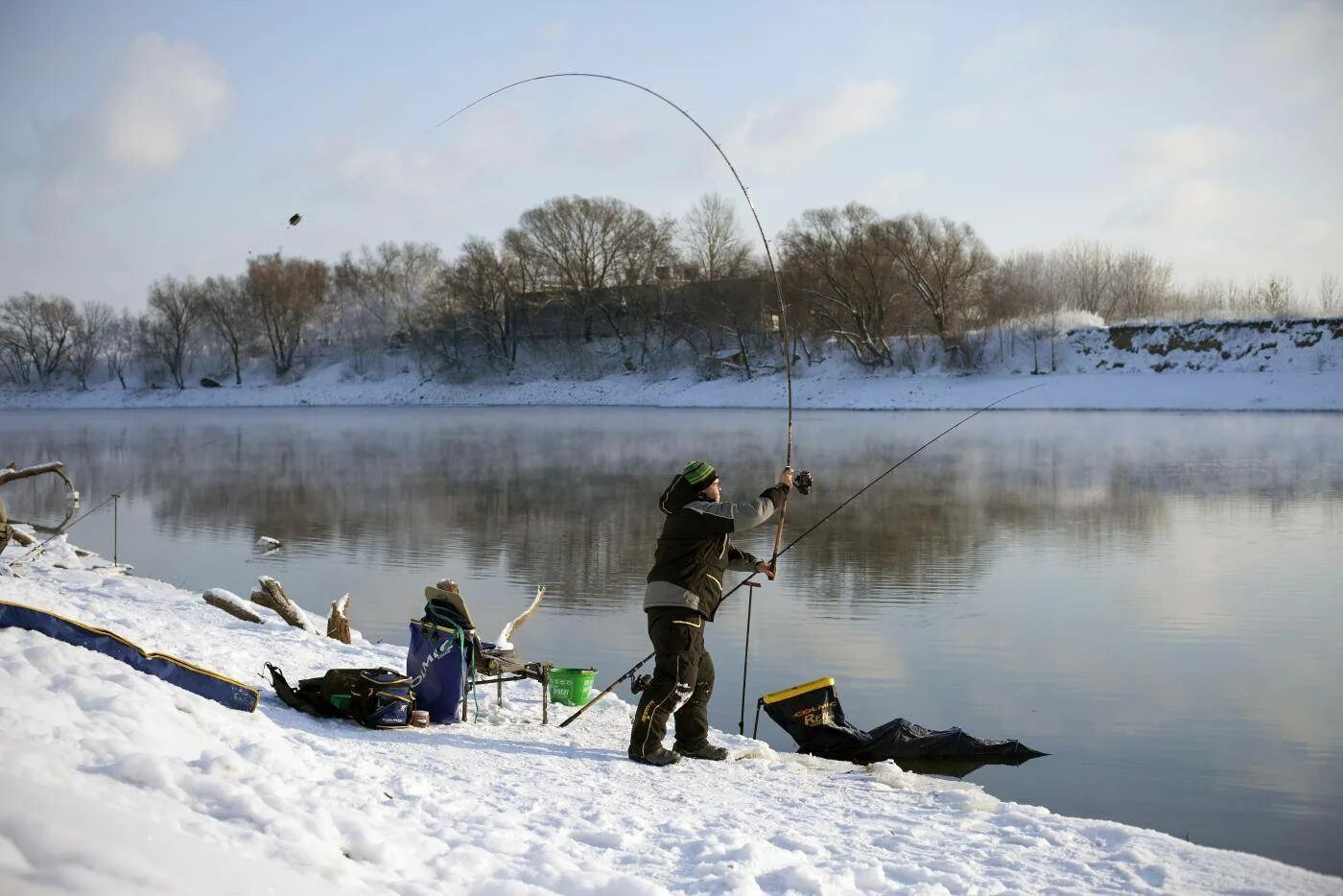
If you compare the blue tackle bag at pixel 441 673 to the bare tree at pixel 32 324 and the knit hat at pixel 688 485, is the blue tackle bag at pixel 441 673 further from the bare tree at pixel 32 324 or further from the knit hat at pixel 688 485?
the bare tree at pixel 32 324

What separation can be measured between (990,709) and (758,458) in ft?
50.4

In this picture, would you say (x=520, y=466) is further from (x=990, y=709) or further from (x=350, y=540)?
(x=990, y=709)

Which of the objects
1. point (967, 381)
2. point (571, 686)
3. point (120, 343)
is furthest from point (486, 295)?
point (571, 686)

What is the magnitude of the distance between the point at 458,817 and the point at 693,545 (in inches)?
73.8

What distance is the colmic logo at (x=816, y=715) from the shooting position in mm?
6047

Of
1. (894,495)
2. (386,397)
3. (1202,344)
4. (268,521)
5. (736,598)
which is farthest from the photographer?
(386,397)

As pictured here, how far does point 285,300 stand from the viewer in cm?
5972

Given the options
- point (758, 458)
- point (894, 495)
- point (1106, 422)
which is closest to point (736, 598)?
point (894, 495)

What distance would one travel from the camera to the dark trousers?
214 inches

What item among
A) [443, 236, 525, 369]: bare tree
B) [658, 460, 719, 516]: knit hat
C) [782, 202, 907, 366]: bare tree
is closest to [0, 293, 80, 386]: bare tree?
[658, 460, 719, 516]: knit hat

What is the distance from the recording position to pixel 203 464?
75.8 ft

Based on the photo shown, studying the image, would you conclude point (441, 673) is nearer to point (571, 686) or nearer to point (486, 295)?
point (571, 686)

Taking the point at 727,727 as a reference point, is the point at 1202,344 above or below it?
above

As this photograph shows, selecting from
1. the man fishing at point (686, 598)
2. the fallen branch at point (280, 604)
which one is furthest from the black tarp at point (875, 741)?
the fallen branch at point (280, 604)
